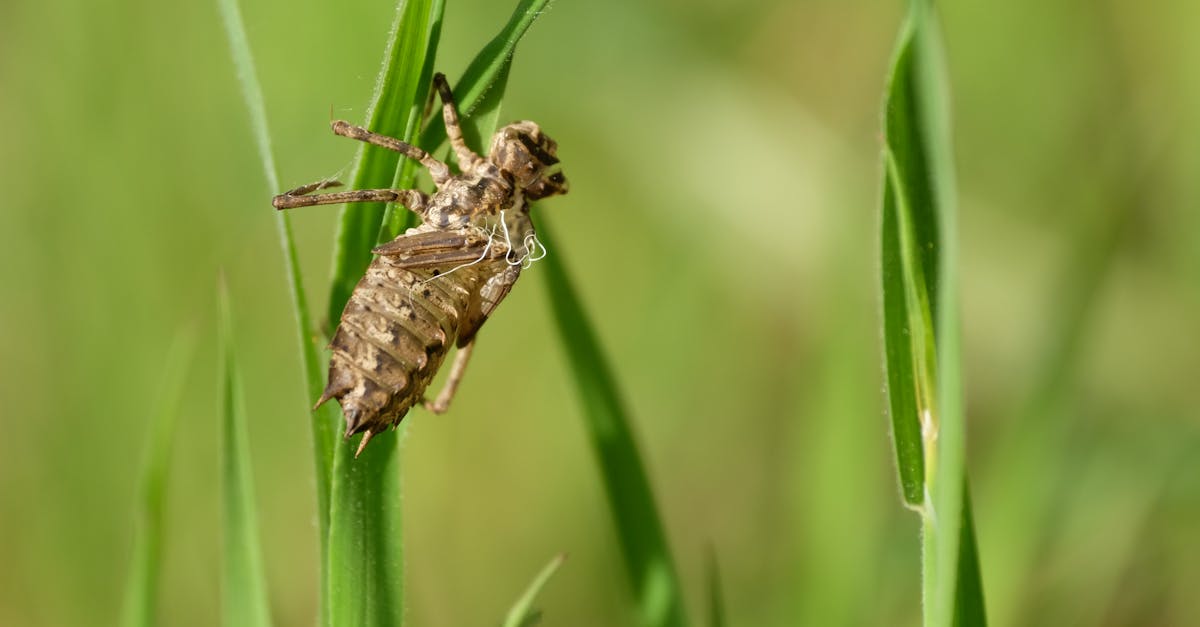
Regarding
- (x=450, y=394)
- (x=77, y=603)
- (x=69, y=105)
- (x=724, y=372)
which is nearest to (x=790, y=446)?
(x=724, y=372)

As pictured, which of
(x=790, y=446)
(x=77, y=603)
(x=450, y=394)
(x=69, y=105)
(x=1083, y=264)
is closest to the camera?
(x=450, y=394)

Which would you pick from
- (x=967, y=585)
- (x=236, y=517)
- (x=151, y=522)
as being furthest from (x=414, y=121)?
(x=967, y=585)

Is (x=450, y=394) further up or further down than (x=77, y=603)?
further up

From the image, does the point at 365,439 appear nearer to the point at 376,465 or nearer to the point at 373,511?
the point at 376,465

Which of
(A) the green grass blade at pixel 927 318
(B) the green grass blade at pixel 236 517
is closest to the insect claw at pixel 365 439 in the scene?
(B) the green grass blade at pixel 236 517

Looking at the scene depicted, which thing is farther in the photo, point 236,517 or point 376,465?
point 236,517

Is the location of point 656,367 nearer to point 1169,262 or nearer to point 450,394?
point 450,394

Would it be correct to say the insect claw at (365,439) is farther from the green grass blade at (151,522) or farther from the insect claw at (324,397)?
the green grass blade at (151,522)
